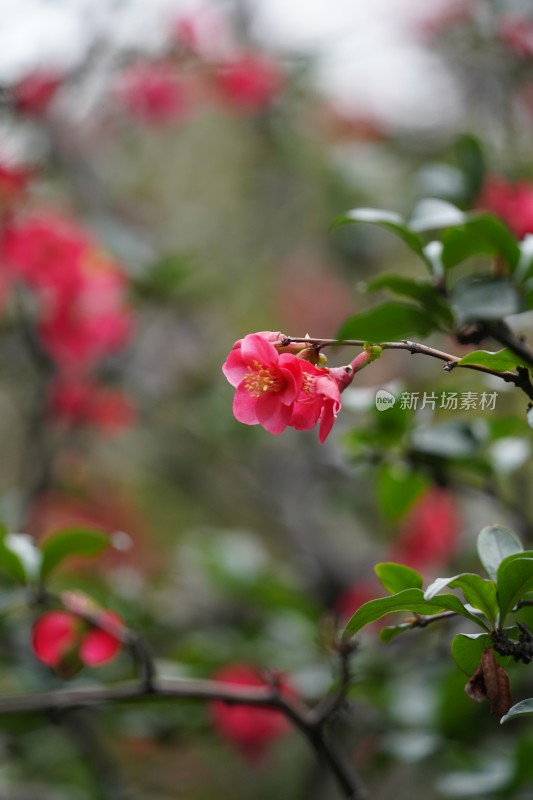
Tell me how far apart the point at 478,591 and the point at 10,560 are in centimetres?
41

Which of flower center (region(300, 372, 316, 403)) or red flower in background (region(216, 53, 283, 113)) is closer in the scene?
flower center (region(300, 372, 316, 403))

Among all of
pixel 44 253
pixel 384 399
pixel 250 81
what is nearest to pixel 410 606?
pixel 384 399

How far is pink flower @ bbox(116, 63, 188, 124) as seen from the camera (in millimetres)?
2029

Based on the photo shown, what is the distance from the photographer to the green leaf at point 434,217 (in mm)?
674

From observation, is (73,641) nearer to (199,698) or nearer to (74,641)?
(74,641)

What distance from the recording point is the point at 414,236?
0.65 meters

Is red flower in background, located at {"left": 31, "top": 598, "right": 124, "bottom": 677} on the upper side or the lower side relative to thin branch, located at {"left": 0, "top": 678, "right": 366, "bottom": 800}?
lower

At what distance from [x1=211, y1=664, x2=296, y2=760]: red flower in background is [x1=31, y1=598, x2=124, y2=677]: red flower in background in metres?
0.43

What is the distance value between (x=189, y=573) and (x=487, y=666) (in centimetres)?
154

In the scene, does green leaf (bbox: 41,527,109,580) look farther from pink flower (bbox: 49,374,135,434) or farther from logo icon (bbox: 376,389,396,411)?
pink flower (bbox: 49,374,135,434)

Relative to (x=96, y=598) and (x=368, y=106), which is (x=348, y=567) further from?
(x=368, y=106)

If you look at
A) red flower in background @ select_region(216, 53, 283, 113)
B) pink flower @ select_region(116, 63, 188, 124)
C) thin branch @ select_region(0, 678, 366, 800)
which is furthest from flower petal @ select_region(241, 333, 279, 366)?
red flower in background @ select_region(216, 53, 283, 113)

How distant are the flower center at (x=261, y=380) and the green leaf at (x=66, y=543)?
0.28 metres

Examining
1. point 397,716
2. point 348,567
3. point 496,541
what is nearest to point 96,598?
point 397,716
